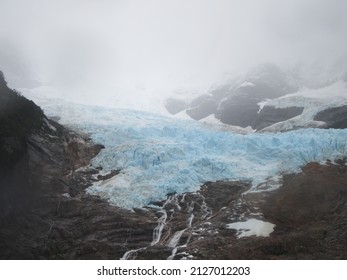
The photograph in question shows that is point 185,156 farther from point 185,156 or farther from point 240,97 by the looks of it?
point 240,97

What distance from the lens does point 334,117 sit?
50.3 metres

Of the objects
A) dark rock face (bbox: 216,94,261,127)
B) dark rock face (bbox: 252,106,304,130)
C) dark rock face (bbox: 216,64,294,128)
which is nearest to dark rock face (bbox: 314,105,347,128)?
dark rock face (bbox: 252,106,304,130)

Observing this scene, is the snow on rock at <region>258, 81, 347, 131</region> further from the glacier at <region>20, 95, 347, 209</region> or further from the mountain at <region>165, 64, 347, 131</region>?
the glacier at <region>20, 95, 347, 209</region>

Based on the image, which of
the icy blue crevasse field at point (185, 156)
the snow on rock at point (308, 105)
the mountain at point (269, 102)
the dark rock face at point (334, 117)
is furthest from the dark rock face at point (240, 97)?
the icy blue crevasse field at point (185, 156)

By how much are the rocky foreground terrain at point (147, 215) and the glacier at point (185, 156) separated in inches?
36.4

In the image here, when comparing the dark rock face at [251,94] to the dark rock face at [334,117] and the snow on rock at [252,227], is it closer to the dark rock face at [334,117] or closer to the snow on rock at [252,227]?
the dark rock face at [334,117]

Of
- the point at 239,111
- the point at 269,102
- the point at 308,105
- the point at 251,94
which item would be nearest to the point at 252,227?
the point at 308,105

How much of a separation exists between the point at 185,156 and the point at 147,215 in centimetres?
840

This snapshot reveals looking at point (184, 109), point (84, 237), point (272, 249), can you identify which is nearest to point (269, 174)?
point (272, 249)

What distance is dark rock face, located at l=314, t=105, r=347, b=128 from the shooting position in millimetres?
49406

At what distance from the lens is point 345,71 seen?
71625 millimetres

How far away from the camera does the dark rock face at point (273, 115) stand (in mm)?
55844

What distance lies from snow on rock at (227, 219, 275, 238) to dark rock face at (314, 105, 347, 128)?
94.1ft

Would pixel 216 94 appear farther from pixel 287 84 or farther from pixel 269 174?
pixel 269 174
